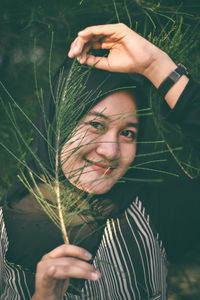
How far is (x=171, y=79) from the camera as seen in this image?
0.56 meters

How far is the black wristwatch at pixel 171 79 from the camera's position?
1.83ft

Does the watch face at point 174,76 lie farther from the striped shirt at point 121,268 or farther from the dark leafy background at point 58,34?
the striped shirt at point 121,268

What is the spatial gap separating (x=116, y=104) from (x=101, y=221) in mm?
336

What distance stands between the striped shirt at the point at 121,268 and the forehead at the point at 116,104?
12.9 inches

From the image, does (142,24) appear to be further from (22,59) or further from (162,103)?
(22,59)

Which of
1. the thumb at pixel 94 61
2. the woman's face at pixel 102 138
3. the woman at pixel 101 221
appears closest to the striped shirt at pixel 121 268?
the woman at pixel 101 221

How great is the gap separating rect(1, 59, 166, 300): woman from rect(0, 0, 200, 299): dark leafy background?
179 mm

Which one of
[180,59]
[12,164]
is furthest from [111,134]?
[12,164]

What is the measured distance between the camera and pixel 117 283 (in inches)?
26.2

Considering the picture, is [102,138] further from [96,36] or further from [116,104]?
[96,36]

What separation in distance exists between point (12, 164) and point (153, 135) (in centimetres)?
59

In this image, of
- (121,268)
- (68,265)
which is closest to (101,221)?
(121,268)

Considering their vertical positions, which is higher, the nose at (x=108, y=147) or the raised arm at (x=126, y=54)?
the raised arm at (x=126, y=54)

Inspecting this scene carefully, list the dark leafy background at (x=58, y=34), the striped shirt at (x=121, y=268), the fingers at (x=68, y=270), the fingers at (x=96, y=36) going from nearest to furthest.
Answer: the fingers at (x=68, y=270) → the fingers at (x=96, y=36) → the striped shirt at (x=121, y=268) → the dark leafy background at (x=58, y=34)
